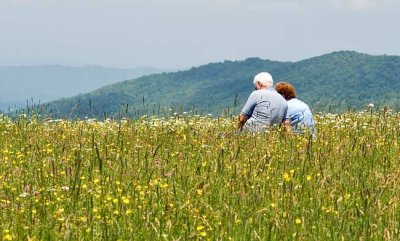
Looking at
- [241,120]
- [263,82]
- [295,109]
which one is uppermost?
[263,82]

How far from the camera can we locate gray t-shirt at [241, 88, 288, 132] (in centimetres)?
1144

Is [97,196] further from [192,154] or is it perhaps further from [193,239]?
[192,154]

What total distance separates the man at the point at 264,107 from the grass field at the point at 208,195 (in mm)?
2203

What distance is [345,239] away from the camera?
13.6 ft

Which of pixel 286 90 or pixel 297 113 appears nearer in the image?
pixel 297 113

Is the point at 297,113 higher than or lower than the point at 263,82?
lower

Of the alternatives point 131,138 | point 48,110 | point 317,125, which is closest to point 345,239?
point 131,138

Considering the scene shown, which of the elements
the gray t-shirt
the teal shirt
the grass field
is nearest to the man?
the gray t-shirt

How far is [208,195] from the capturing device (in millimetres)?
5402

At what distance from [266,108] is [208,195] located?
6.21 m

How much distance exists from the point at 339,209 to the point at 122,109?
6.04 metres

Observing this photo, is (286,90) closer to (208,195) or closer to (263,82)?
(263,82)

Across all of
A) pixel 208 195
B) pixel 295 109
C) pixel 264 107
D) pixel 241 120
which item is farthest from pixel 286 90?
pixel 208 195

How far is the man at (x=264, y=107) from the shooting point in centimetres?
1145
